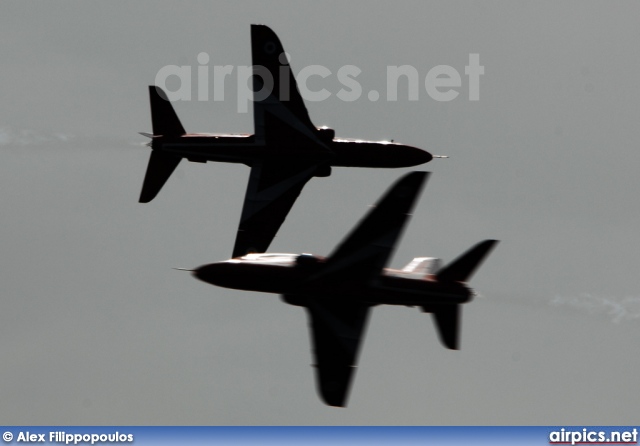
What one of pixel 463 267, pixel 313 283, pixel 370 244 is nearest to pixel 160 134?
pixel 313 283

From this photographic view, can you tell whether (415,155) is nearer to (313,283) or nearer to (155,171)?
(155,171)

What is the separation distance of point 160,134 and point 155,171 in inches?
81.3

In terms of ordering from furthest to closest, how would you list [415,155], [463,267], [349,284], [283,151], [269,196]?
[269,196] < [415,155] < [283,151] < [463,267] < [349,284]

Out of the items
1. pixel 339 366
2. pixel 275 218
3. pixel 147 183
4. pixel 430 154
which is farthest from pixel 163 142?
pixel 339 366

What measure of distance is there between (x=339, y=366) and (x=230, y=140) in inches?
762

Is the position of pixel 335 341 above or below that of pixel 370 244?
below

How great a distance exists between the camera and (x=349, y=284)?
209ft

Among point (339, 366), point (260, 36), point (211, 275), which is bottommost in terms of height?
point (339, 366)

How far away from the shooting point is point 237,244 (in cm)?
7944

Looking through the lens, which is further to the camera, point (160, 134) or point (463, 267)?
point (160, 134)

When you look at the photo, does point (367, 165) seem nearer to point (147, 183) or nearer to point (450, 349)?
point (147, 183)

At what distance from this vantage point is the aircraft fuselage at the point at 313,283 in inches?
2468

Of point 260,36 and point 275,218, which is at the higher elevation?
point 260,36

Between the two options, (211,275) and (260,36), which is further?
(260,36)
